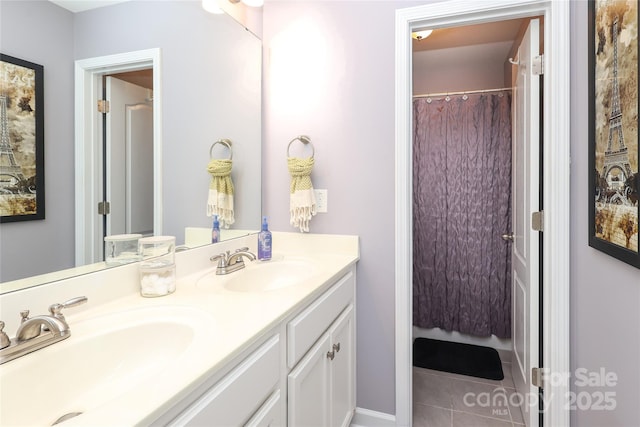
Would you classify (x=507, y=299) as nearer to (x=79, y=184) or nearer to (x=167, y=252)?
(x=167, y=252)

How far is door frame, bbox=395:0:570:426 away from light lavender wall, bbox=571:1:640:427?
3cm

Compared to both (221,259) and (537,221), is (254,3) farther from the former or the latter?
(537,221)

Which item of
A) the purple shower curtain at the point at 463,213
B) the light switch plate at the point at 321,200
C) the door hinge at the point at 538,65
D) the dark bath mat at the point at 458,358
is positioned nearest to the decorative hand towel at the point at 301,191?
the light switch plate at the point at 321,200

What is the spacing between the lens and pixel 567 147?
4.66ft

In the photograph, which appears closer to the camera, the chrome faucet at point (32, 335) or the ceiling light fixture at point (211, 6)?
the chrome faucet at point (32, 335)

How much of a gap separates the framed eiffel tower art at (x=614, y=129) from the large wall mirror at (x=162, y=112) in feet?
4.74

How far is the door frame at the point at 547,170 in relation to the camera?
1.43 m

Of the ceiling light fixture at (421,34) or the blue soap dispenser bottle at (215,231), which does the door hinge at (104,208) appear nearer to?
the blue soap dispenser bottle at (215,231)

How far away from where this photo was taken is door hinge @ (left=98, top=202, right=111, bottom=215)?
3.37 feet

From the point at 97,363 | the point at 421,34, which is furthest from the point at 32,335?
the point at 421,34

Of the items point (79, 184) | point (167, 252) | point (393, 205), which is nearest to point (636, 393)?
point (393, 205)

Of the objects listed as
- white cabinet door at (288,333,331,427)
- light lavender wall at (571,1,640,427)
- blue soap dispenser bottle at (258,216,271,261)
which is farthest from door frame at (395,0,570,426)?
blue soap dispenser bottle at (258,216,271,261)

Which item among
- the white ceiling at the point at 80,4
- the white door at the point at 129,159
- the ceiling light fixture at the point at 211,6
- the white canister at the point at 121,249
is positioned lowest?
the white canister at the point at 121,249

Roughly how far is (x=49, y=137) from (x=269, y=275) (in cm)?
100
